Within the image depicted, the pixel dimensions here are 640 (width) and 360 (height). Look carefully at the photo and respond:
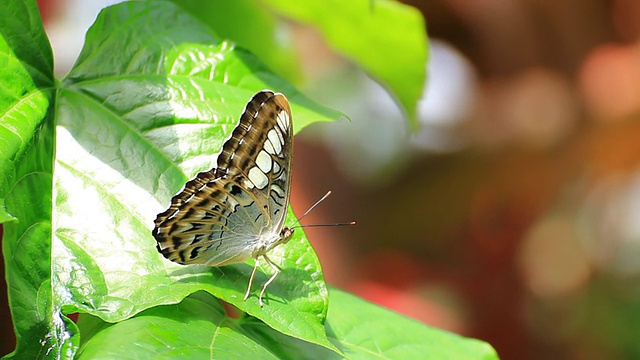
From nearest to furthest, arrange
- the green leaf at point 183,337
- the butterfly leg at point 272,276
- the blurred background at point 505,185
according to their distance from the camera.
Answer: the green leaf at point 183,337 < the butterfly leg at point 272,276 < the blurred background at point 505,185

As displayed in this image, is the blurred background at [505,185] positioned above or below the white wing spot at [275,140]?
below

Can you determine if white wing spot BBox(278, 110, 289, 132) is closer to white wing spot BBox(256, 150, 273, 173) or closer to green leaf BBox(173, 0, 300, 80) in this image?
white wing spot BBox(256, 150, 273, 173)

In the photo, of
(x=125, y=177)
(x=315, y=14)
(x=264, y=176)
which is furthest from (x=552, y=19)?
(x=125, y=177)

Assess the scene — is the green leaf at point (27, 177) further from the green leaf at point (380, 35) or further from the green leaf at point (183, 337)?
the green leaf at point (380, 35)

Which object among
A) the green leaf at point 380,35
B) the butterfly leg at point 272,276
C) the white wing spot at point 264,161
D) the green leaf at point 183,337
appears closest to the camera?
the green leaf at point 183,337

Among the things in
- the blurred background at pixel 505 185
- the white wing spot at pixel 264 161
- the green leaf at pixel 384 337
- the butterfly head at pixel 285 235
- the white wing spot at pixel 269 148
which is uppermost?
the white wing spot at pixel 269 148

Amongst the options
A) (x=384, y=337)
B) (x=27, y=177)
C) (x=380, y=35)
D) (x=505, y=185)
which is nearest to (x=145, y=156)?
(x=27, y=177)

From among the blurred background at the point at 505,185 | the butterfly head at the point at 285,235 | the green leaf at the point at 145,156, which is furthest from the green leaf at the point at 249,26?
the blurred background at the point at 505,185

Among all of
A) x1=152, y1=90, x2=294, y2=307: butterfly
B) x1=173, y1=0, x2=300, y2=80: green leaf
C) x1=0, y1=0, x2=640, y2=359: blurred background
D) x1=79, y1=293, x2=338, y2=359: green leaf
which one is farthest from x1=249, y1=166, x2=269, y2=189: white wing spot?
x1=0, y1=0, x2=640, y2=359: blurred background

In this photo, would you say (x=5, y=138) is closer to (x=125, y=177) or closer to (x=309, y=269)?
(x=125, y=177)
